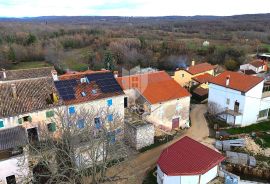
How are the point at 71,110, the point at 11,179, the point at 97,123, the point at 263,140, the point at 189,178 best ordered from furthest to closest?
the point at 263,140
the point at 97,123
the point at 71,110
the point at 11,179
the point at 189,178

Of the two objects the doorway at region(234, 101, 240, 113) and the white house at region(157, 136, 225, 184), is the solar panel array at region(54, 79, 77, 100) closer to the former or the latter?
the white house at region(157, 136, 225, 184)

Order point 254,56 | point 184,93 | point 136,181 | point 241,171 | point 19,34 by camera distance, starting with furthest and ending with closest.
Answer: point 19,34, point 254,56, point 184,93, point 241,171, point 136,181

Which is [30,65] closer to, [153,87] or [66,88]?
[66,88]

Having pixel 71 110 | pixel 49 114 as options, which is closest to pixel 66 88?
pixel 71 110

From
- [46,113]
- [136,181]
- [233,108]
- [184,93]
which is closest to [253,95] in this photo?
[233,108]

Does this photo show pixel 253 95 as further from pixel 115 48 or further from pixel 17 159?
pixel 115 48

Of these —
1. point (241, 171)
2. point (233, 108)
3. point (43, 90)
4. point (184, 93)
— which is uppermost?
point (43, 90)

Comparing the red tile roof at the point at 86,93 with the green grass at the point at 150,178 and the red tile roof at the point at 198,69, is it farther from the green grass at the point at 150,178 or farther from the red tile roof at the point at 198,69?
the red tile roof at the point at 198,69
